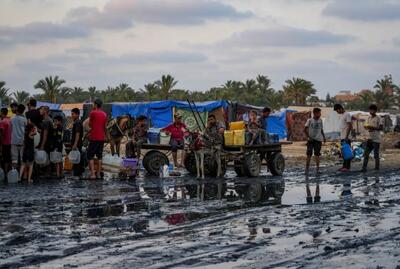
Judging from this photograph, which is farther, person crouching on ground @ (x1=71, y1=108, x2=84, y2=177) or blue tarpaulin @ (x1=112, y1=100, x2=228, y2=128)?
blue tarpaulin @ (x1=112, y1=100, x2=228, y2=128)

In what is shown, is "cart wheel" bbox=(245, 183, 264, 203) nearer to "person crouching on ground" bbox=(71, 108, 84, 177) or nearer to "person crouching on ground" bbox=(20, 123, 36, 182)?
"person crouching on ground" bbox=(71, 108, 84, 177)

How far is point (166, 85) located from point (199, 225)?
63892 mm

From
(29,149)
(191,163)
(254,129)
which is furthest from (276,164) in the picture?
(29,149)

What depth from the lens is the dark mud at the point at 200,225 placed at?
7105 millimetres

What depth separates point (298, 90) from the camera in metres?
82.1

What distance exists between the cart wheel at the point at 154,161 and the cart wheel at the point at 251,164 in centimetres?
229

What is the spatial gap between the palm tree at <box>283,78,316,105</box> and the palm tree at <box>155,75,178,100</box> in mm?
16325

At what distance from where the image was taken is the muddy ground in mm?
7102

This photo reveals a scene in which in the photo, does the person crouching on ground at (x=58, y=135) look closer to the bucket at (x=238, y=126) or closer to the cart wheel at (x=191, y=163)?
the cart wheel at (x=191, y=163)

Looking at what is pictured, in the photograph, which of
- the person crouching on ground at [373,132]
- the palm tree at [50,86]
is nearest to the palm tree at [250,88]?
the palm tree at [50,86]

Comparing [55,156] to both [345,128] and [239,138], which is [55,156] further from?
→ [345,128]

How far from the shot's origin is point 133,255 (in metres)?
7.24

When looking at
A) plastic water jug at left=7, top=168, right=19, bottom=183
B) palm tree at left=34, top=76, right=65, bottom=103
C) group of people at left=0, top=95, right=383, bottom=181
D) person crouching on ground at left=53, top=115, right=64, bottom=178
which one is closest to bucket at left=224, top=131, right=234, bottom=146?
group of people at left=0, top=95, right=383, bottom=181

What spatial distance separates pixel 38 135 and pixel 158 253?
9747 mm
